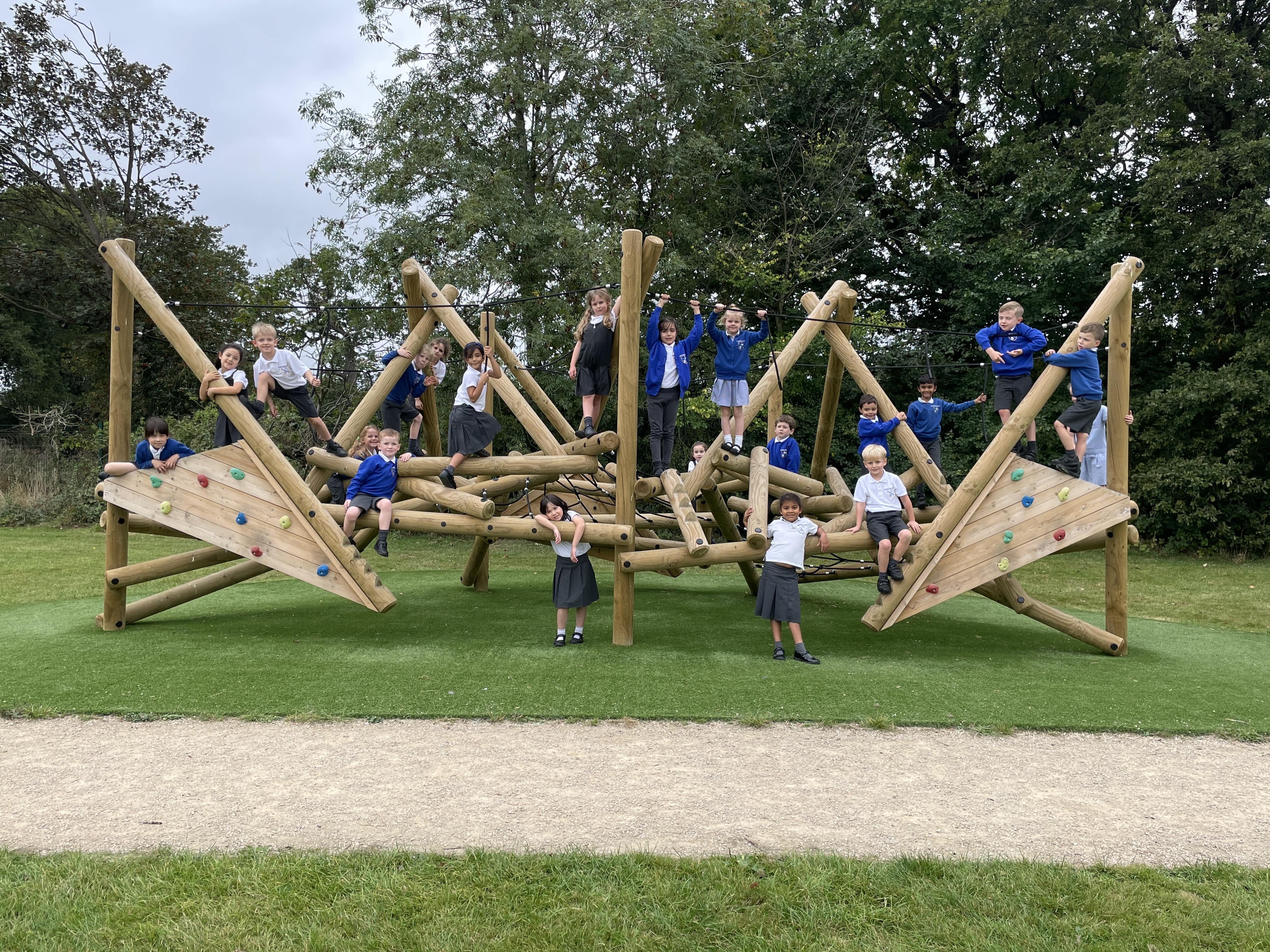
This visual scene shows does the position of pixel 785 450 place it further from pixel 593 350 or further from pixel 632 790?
pixel 632 790

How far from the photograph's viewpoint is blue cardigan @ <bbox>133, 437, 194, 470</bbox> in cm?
826

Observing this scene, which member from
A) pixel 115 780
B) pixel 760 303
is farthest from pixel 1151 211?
pixel 115 780

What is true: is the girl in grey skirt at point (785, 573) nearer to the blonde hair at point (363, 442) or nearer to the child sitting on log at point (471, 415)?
the child sitting on log at point (471, 415)

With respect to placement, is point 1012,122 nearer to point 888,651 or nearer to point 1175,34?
point 1175,34

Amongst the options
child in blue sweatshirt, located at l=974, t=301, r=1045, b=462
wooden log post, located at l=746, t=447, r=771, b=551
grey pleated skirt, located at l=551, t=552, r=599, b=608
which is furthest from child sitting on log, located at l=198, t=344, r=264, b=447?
child in blue sweatshirt, located at l=974, t=301, r=1045, b=462

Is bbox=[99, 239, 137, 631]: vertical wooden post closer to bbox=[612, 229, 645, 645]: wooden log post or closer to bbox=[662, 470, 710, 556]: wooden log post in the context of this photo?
bbox=[612, 229, 645, 645]: wooden log post

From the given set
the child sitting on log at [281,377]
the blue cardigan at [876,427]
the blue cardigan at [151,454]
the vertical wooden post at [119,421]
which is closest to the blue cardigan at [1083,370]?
the blue cardigan at [876,427]

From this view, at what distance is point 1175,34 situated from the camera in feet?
60.8

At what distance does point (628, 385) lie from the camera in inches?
319

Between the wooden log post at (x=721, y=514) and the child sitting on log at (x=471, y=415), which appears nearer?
the child sitting on log at (x=471, y=415)

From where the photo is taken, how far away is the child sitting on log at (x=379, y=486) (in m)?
8.39

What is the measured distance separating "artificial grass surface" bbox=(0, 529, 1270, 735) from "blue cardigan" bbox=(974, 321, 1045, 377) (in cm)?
293

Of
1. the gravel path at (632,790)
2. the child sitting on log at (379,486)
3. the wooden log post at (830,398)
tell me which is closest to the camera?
the gravel path at (632,790)

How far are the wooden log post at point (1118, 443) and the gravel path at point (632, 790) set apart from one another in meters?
2.89
